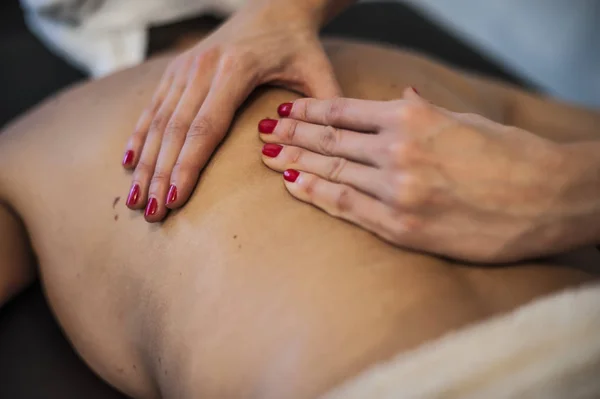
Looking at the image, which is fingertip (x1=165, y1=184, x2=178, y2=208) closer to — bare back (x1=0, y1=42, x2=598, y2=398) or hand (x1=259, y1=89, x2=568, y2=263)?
bare back (x1=0, y1=42, x2=598, y2=398)

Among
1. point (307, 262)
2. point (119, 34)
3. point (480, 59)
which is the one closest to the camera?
point (307, 262)

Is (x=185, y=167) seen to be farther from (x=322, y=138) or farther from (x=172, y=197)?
(x=322, y=138)

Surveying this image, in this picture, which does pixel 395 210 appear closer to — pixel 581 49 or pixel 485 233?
pixel 485 233

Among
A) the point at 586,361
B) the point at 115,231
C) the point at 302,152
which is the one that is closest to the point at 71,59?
the point at 115,231

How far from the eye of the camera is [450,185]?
580mm

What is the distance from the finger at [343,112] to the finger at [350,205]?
0.07 m

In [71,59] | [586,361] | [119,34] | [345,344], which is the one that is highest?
[586,361]

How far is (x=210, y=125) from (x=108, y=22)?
21.9 inches

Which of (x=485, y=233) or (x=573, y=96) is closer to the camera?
(x=485, y=233)

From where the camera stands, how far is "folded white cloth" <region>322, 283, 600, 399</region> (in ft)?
1.59

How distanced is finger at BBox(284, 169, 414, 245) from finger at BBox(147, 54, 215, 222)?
137 millimetres

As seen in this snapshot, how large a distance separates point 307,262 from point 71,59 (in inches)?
33.0

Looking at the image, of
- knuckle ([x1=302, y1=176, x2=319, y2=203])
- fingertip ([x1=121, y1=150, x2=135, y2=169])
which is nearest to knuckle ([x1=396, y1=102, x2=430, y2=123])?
knuckle ([x1=302, y1=176, x2=319, y2=203])

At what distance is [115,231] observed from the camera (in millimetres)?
714
